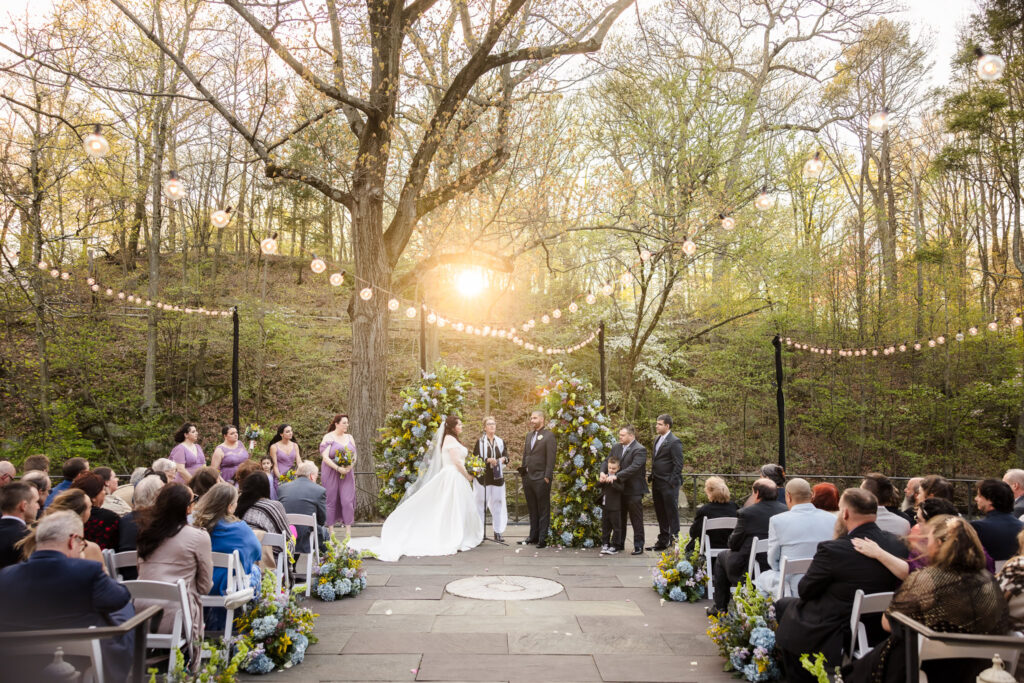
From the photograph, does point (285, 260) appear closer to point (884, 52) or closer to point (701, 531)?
point (884, 52)

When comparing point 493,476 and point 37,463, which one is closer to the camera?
point 37,463

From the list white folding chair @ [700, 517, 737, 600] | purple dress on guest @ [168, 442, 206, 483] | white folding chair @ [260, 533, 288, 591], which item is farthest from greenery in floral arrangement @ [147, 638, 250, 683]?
purple dress on guest @ [168, 442, 206, 483]

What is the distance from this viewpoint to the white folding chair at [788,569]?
190 inches

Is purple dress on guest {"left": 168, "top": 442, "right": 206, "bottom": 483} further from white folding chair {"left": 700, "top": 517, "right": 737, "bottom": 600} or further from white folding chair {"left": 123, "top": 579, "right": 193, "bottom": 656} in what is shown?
white folding chair {"left": 700, "top": 517, "right": 737, "bottom": 600}

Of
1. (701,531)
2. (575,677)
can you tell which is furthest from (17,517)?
(701,531)

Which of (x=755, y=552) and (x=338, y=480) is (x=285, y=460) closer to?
(x=338, y=480)

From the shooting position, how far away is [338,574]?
7.18m

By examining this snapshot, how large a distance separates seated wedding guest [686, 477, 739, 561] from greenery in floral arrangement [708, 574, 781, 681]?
1.60 meters

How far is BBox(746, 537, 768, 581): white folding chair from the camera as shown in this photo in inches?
226

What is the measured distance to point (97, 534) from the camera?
5105mm

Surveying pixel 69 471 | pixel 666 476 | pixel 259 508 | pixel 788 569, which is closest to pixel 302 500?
pixel 259 508

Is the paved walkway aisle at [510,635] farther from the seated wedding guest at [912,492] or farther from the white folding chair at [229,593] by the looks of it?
the seated wedding guest at [912,492]

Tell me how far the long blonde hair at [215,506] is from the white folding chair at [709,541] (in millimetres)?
4194

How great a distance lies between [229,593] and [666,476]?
603cm
